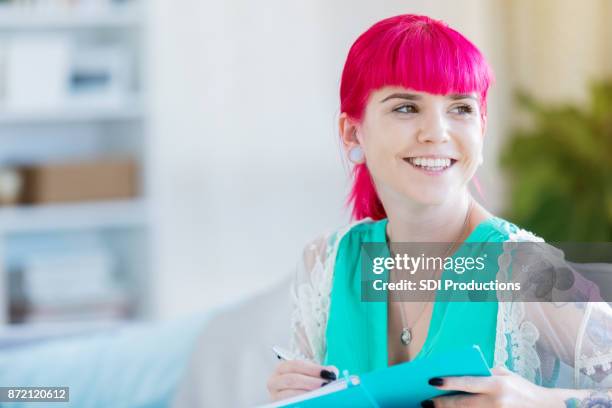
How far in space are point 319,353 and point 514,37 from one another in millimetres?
3182

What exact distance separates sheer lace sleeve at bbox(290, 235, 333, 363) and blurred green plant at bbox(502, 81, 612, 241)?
2476 millimetres

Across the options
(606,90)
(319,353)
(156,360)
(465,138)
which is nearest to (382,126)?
(465,138)

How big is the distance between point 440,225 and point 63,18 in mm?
2569

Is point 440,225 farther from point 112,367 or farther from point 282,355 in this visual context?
point 112,367

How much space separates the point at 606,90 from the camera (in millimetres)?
3621

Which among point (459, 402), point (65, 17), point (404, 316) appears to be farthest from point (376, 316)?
point (65, 17)

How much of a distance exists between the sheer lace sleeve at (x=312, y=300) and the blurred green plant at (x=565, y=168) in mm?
2476

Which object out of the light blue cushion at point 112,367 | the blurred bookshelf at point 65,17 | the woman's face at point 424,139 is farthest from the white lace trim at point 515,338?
the blurred bookshelf at point 65,17

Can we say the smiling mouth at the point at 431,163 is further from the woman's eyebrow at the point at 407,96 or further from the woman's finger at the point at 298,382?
the woman's finger at the point at 298,382

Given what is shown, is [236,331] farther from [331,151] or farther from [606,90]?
[606,90]

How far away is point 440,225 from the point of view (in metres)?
1.11

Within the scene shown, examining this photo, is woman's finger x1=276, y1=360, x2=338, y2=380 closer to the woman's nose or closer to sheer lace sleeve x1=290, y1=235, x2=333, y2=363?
sheer lace sleeve x1=290, y1=235, x2=333, y2=363

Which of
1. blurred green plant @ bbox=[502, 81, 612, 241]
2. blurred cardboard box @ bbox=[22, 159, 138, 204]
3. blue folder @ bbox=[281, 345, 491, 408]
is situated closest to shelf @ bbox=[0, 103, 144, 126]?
blurred cardboard box @ bbox=[22, 159, 138, 204]

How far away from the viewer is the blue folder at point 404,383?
2.94 feet
